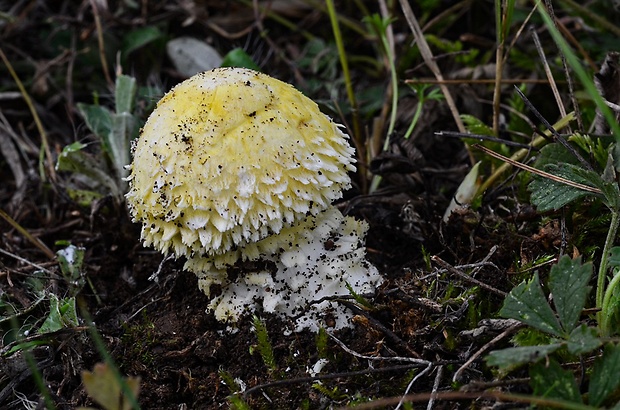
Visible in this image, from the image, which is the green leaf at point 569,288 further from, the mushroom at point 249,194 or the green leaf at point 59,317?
the green leaf at point 59,317

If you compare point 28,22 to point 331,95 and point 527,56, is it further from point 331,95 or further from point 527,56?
point 527,56

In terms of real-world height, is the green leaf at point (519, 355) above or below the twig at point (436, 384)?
above

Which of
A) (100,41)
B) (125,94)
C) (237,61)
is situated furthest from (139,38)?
(237,61)

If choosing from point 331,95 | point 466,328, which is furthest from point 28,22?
point 466,328

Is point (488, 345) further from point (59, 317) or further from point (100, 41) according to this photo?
point (100, 41)

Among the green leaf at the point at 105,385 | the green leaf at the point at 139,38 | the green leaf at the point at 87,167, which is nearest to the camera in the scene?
the green leaf at the point at 105,385

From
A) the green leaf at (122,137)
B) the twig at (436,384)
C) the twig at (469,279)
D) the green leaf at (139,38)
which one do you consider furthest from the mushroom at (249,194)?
the green leaf at (139,38)
